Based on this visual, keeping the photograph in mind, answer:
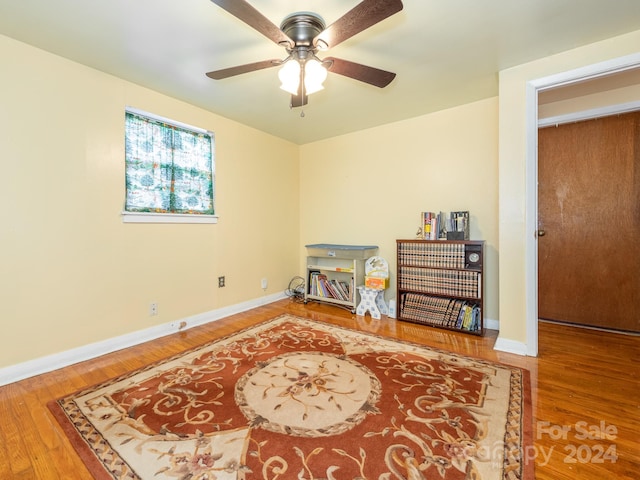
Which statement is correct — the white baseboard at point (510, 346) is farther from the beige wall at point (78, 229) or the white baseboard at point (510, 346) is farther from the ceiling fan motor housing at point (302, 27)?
the beige wall at point (78, 229)

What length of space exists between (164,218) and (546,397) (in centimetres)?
335

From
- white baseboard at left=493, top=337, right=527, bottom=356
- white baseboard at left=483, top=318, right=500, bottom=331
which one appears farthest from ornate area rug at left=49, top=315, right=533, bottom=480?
white baseboard at left=483, top=318, right=500, bottom=331

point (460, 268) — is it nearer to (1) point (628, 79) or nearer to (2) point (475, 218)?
(2) point (475, 218)

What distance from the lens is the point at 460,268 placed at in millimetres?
2842

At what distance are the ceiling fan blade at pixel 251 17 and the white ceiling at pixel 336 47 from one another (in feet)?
0.92

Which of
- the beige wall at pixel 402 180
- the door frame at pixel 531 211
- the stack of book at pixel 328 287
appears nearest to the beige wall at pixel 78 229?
the stack of book at pixel 328 287

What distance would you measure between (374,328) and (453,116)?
8.12 feet

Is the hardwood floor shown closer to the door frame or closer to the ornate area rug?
the ornate area rug

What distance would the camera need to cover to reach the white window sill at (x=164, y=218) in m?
2.55

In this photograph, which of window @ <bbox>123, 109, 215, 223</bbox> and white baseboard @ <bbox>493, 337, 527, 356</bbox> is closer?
white baseboard @ <bbox>493, 337, 527, 356</bbox>

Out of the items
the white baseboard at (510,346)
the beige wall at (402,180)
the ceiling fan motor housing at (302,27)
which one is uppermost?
the ceiling fan motor housing at (302,27)

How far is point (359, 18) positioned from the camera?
1.37 m

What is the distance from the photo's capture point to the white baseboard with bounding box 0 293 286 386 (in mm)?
1974

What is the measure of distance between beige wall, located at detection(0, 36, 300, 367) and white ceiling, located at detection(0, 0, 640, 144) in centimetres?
22
